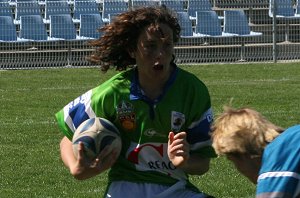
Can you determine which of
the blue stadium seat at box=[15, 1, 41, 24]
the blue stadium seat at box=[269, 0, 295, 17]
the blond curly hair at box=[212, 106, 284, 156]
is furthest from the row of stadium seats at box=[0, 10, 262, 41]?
the blond curly hair at box=[212, 106, 284, 156]

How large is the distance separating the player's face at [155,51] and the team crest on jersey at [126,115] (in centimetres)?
20

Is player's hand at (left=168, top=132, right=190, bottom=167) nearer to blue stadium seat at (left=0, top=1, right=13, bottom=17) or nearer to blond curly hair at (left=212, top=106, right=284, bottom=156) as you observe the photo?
blond curly hair at (left=212, top=106, right=284, bottom=156)

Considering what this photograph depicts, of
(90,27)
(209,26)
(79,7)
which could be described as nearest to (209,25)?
(209,26)

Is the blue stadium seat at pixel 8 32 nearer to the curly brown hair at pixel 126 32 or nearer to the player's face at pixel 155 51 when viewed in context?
the curly brown hair at pixel 126 32

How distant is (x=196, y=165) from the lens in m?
5.20

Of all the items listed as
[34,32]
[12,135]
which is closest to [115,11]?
[34,32]

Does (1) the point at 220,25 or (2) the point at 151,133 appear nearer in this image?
(2) the point at 151,133

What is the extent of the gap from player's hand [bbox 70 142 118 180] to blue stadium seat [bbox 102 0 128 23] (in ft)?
48.7

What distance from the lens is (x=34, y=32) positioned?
19219 mm

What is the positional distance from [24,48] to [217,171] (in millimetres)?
10673

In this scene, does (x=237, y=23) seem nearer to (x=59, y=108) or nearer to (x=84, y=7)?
(x=84, y=7)

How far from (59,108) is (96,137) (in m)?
8.21

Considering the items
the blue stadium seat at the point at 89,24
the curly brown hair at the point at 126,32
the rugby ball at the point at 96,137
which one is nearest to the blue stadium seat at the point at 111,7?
the blue stadium seat at the point at 89,24

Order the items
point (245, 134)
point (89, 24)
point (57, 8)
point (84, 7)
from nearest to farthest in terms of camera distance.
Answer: point (245, 134)
point (89, 24)
point (57, 8)
point (84, 7)
